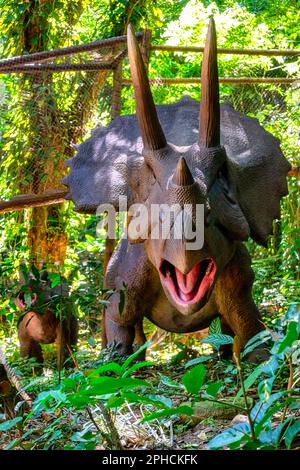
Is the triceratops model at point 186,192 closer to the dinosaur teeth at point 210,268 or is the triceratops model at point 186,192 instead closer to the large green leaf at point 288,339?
the dinosaur teeth at point 210,268

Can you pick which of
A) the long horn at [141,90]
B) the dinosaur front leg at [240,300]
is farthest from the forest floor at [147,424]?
the long horn at [141,90]

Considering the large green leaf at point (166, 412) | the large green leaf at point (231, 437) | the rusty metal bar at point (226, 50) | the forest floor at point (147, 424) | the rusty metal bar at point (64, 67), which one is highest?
the rusty metal bar at point (226, 50)

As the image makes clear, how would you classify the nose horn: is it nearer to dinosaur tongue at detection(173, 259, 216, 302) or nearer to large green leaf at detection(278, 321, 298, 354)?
dinosaur tongue at detection(173, 259, 216, 302)

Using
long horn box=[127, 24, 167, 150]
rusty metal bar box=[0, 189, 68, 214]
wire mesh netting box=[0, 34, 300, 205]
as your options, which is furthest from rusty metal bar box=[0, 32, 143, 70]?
long horn box=[127, 24, 167, 150]

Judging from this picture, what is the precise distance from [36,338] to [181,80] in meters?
2.50

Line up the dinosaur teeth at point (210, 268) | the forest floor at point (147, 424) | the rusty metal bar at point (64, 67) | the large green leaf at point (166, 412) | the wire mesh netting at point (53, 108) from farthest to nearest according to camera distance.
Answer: the wire mesh netting at point (53, 108)
the rusty metal bar at point (64, 67)
the dinosaur teeth at point (210, 268)
the forest floor at point (147, 424)
the large green leaf at point (166, 412)

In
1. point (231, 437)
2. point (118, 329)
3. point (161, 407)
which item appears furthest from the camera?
point (118, 329)

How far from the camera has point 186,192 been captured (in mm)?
3416

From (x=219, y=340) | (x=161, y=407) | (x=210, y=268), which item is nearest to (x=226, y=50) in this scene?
(x=210, y=268)

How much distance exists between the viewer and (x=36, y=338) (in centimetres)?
665

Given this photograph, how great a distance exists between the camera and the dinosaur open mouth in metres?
3.55

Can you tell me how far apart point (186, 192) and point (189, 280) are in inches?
16.9

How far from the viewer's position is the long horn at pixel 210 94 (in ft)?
12.0

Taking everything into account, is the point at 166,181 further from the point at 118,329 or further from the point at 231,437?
the point at 231,437
